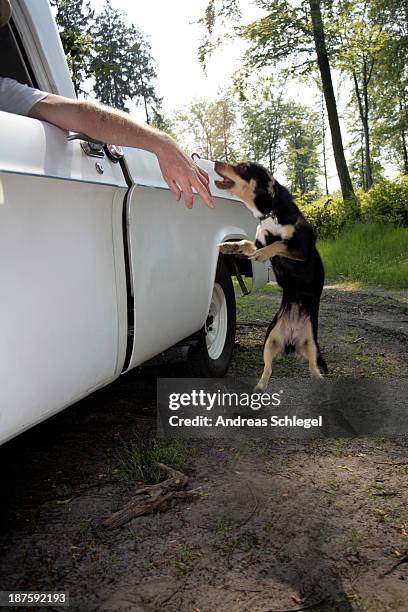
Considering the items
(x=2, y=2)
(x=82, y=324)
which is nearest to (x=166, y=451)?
(x=82, y=324)

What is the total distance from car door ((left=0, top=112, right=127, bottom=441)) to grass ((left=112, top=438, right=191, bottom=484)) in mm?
555

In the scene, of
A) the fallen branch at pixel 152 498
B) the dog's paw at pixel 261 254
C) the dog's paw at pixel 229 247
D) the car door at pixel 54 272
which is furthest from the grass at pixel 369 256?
the car door at pixel 54 272

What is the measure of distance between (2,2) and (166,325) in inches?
60.2

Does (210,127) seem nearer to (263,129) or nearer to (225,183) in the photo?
(263,129)

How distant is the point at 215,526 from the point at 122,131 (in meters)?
1.54

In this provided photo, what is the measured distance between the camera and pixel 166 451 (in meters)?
2.89

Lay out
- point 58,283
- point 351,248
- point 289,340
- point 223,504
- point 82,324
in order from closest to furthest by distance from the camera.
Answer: point 58,283
point 82,324
point 223,504
point 289,340
point 351,248

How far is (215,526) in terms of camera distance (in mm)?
2252

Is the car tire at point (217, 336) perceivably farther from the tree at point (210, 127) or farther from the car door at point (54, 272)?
the tree at point (210, 127)

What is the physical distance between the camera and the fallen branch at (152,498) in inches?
90.3

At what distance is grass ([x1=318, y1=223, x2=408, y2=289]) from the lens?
33.4 feet

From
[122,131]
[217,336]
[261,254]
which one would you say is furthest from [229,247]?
[122,131]

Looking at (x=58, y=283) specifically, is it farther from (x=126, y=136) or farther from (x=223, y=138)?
(x=223, y=138)

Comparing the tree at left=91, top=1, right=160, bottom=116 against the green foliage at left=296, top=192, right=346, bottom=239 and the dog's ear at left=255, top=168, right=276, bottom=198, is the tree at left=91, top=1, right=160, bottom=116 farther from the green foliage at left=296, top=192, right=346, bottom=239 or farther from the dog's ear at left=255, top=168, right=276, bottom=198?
the dog's ear at left=255, top=168, right=276, bottom=198
